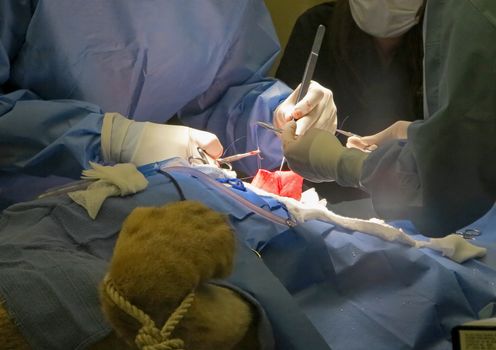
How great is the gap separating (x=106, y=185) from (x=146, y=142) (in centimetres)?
34

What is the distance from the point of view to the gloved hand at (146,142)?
1.32 m

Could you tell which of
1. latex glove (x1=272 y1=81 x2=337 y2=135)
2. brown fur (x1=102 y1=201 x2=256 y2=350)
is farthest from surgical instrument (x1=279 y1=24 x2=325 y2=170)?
brown fur (x1=102 y1=201 x2=256 y2=350)

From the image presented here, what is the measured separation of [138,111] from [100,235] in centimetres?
72

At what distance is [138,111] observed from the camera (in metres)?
1.57

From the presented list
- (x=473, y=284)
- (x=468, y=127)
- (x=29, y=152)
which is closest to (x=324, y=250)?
(x=473, y=284)

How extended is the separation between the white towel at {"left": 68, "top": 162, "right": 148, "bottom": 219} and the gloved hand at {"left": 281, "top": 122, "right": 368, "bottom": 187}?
0.32 m

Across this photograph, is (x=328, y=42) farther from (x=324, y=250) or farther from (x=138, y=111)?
(x=324, y=250)

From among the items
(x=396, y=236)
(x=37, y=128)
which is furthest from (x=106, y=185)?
(x=396, y=236)

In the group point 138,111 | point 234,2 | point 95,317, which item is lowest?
point 138,111

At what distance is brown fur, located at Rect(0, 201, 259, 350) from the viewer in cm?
60

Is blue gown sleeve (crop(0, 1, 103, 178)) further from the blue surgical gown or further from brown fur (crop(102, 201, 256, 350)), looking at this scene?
brown fur (crop(102, 201, 256, 350))

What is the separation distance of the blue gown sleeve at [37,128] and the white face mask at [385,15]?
0.85m

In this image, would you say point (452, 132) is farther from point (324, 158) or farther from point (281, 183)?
point (281, 183)

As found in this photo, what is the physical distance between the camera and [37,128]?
1.23m
